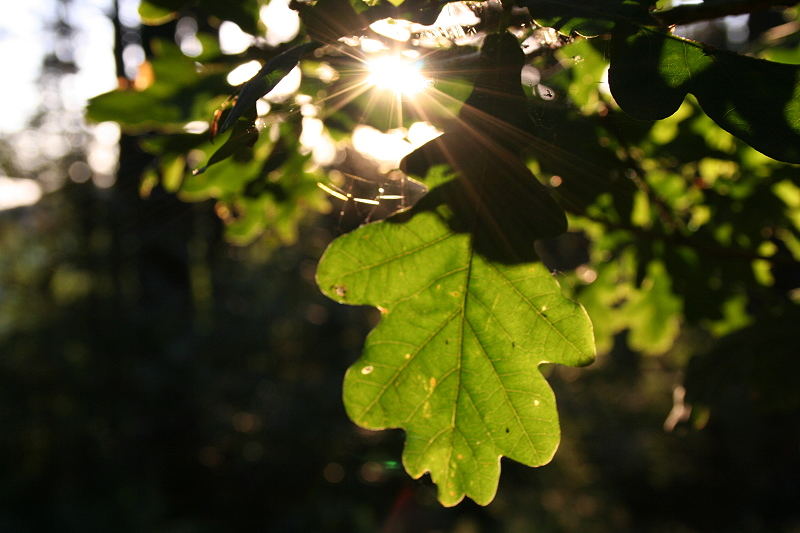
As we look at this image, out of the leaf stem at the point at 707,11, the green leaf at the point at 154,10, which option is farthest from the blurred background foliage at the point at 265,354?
the leaf stem at the point at 707,11

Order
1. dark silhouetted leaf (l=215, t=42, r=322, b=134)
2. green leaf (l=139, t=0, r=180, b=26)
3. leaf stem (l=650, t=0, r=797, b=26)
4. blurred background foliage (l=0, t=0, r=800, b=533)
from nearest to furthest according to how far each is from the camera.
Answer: dark silhouetted leaf (l=215, t=42, r=322, b=134)
leaf stem (l=650, t=0, r=797, b=26)
green leaf (l=139, t=0, r=180, b=26)
blurred background foliage (l=0, t=0, r=800, b=533)

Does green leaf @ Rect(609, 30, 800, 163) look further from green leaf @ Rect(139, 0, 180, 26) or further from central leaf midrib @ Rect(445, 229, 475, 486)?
green leaf @ Rect(139, 0, 180, 26)

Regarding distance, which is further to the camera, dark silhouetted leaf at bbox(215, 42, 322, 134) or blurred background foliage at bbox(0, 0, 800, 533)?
blurred background foliage at bbox(0, 0, 800, 533)

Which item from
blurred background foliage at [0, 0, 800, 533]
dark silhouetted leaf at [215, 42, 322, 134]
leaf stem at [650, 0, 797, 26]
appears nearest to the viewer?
dark silhouetted leaf at [215, 42, 322, 134]

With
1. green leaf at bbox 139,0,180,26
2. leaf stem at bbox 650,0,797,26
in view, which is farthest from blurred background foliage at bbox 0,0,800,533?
leaf stem at bbox 650,0,797,26

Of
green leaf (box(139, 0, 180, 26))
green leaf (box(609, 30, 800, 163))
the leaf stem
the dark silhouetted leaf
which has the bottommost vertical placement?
green leaf (box(139, 0, 180, 26))

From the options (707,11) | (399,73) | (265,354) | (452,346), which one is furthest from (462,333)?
(265,354)
